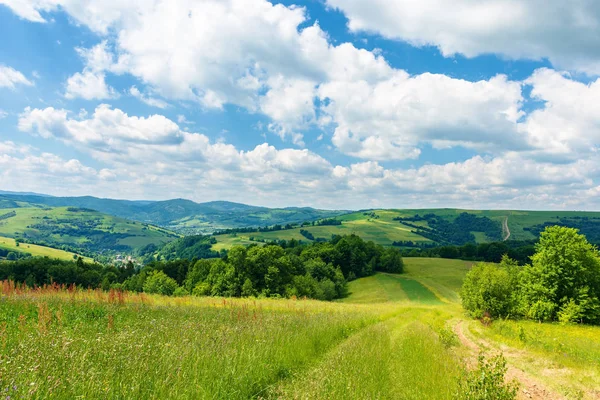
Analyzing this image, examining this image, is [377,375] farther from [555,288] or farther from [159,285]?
[159,285]

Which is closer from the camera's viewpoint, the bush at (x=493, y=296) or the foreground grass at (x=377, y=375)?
the foreground grass at (x=377, y=375)

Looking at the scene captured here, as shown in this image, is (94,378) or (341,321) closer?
(94,378)

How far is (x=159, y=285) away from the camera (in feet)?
251

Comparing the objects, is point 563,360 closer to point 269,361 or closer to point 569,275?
point 269,361

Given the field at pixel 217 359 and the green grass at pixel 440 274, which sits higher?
the field at pixel 217 359

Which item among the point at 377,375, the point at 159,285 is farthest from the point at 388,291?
the point at 377,375

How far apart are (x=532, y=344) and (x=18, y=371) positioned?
27724mm

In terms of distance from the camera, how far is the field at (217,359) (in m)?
5.63

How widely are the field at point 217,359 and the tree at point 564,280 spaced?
1590cm

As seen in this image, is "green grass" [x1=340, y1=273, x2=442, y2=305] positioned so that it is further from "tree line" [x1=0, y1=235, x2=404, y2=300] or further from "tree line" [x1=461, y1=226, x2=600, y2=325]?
"tree line" [x1=461, y1=226, x2=600, y2=325]

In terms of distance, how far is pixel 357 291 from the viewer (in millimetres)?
89438

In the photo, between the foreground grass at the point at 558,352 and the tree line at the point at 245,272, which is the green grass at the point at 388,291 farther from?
the foreground grass at the point at 558,352

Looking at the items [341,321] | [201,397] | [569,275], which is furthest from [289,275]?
[201,397]

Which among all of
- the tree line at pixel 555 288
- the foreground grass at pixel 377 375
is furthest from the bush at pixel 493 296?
the foreground grass at pixel 377 375
